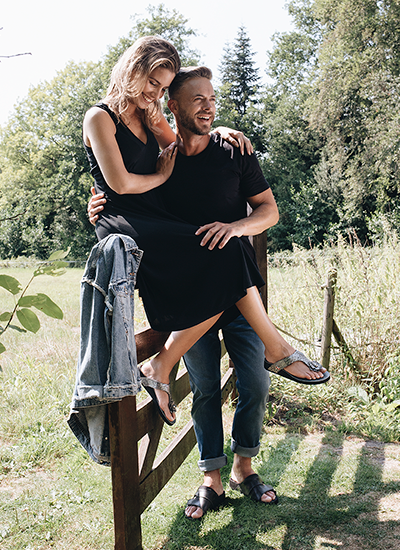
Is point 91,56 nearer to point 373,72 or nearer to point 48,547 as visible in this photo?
point 373,72

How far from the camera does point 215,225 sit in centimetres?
208

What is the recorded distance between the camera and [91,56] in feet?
102

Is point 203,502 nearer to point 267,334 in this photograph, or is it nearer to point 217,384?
point 217,384

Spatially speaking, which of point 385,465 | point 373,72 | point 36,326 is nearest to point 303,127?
point 373,72

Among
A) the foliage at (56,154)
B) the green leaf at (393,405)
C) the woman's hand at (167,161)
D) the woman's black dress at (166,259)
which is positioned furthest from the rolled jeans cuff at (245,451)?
the foliage at (56,154)

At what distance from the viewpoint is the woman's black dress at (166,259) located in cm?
197

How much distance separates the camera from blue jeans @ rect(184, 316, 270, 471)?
246 cm

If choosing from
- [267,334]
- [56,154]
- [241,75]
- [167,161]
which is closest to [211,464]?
[267,334]

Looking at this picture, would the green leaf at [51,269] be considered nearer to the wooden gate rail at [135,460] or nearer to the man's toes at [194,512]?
the wooden gate rail at [135,460]

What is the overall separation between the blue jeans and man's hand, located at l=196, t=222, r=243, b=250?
595 mm

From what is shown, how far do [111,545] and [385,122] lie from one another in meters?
16.5

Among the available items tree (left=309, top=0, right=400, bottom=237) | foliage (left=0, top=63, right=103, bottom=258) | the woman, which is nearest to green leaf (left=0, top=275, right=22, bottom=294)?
the woman

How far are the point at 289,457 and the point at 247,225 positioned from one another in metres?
1.73

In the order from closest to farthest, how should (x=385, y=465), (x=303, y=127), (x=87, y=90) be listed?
(x=385, y=465) < (x=303, y=127) < (x=87, y=90)
